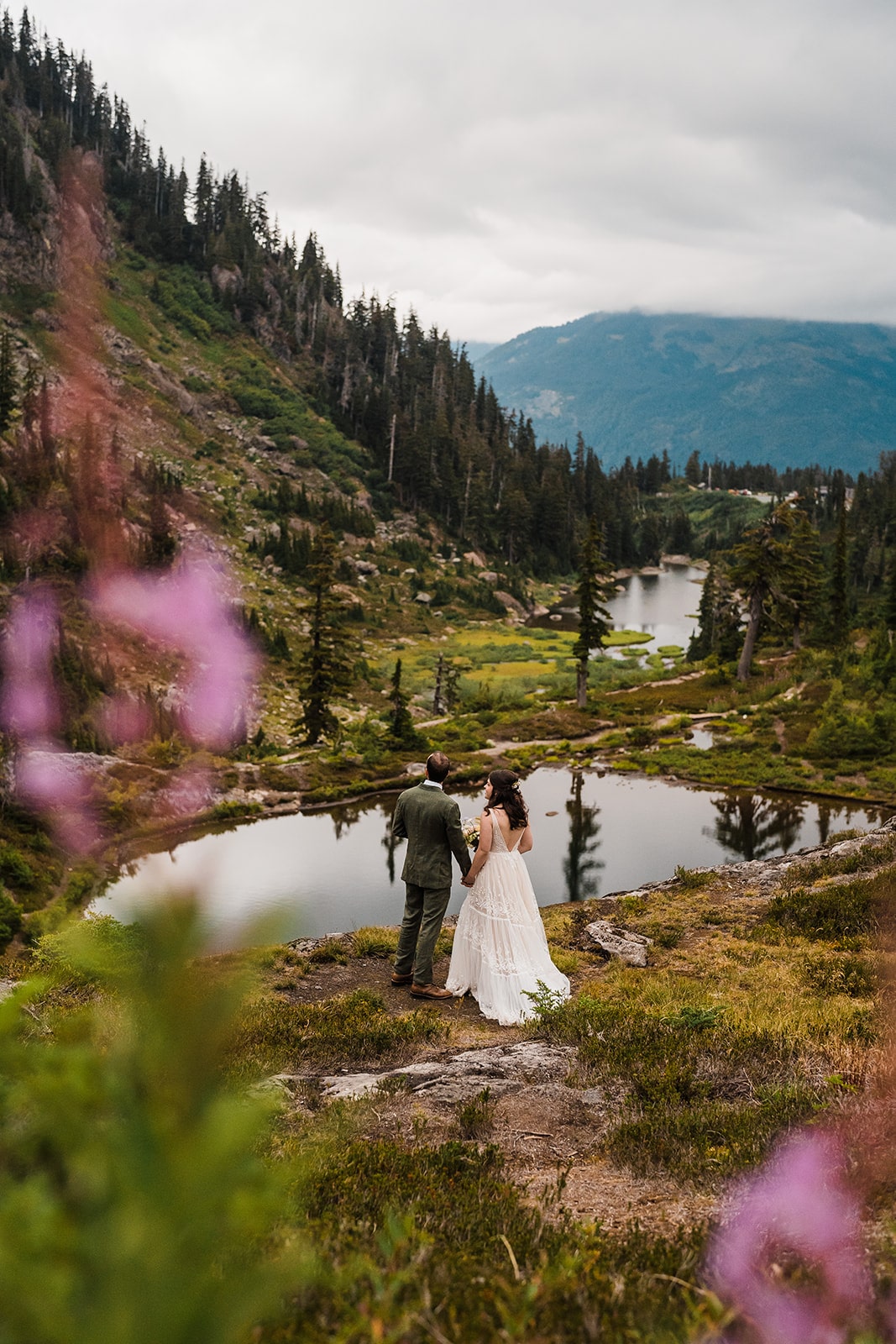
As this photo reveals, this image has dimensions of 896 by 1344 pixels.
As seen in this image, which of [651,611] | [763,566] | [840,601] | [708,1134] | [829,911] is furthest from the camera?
[651,611]

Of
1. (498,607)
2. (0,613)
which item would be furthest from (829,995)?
(498,607)

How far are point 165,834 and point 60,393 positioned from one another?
41.3 meters

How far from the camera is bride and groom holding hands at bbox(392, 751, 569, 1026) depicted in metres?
9.22

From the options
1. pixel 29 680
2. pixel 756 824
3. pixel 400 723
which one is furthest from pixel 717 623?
pixel 29 680

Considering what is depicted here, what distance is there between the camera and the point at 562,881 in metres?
21.5

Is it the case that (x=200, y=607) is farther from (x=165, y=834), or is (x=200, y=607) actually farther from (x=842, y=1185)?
(x=165, y=834)

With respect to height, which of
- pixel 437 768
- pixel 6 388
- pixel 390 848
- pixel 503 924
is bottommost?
pixel 390 848

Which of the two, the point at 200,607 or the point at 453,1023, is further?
the point at 453,1023

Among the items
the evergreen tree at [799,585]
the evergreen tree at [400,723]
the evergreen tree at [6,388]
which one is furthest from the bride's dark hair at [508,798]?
the evergreen tree at [6,388]

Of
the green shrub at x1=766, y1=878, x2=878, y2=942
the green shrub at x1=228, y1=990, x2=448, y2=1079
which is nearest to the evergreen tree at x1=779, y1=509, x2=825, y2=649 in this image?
the green shrub at x1=766, y1=878, x2=878, y2=942

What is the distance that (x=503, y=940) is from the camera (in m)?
9.44

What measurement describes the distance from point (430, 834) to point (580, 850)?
15618 mm

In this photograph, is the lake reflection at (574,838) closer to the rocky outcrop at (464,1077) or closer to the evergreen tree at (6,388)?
the rocky outcrop at (464,1077)

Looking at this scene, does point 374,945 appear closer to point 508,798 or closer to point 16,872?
point 508,798
